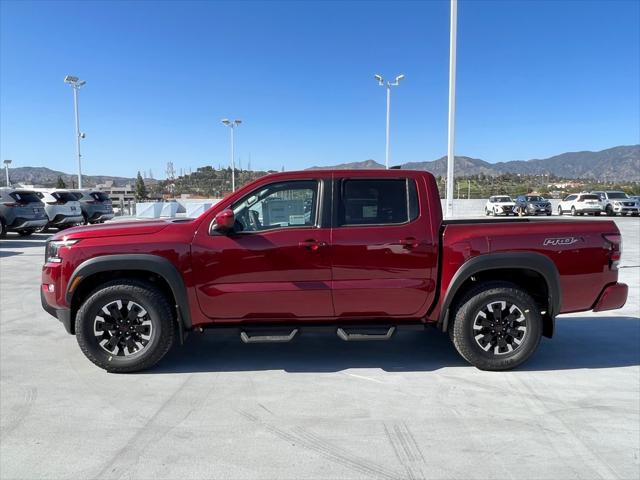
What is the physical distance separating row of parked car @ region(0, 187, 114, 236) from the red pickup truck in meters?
12.9

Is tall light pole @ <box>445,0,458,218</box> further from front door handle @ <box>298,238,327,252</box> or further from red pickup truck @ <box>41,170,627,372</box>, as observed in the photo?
front door handle @ <box>298,238,327,252</box>

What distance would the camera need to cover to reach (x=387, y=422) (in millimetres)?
3453

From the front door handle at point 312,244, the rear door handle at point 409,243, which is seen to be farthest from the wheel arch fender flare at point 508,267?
the front door handle at point 312,244

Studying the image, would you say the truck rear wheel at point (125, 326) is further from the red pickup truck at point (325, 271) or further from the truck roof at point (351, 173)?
the truck roof at point (351, 173)

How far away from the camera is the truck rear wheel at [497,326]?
170 inches

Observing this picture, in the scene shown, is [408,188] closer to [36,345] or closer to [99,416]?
[99,416]

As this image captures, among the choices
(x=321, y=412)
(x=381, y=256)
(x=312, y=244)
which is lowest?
(x=321, y=412)

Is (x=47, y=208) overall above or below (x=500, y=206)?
below

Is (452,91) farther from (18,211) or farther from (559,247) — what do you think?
(18,211)

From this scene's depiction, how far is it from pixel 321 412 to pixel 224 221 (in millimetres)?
1782

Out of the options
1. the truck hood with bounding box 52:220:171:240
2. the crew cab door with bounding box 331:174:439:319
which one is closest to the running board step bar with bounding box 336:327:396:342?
the crew cab door with bounding box 331:174:439:319

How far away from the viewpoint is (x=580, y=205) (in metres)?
32.8

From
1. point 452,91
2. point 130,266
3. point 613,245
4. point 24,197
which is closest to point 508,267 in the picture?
point 613,245

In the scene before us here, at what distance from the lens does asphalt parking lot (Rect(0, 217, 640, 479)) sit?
2.93m
